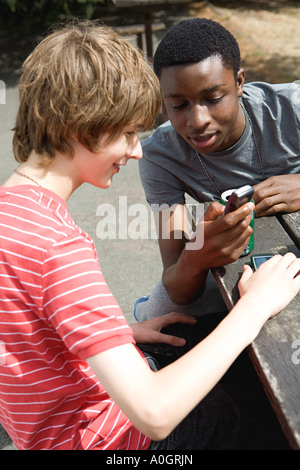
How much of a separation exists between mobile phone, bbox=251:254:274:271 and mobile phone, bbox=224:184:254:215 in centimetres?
18

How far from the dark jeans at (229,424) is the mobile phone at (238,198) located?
0.61 meters

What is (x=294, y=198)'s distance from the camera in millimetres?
1905

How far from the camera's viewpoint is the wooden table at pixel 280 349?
1146 mm

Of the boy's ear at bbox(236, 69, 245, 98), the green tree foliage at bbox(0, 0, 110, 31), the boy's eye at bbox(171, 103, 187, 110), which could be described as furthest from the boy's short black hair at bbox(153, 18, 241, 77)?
the green tree foliage at bbox(0, 0, 110, 31)

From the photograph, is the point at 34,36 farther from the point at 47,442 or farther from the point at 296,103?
the point at 47,442

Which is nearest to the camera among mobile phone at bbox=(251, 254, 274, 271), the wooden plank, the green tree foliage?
mobile phone at bbox=(251, 254, 274, 271)

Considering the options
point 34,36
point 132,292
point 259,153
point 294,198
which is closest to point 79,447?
point 294,198

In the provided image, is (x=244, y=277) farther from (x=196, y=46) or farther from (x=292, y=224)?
(x=196, y=46)

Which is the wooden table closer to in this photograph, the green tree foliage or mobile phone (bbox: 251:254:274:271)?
mobile phone (bbox: 251:254:274:271)

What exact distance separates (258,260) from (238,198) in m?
0.23

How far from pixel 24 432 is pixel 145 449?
0.35 metres

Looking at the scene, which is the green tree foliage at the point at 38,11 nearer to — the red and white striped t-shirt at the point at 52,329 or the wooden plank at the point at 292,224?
the wooden plank at the point at 292,224

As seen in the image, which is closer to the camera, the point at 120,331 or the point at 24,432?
the point at 120,331

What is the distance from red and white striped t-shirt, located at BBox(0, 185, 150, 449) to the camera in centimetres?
112
